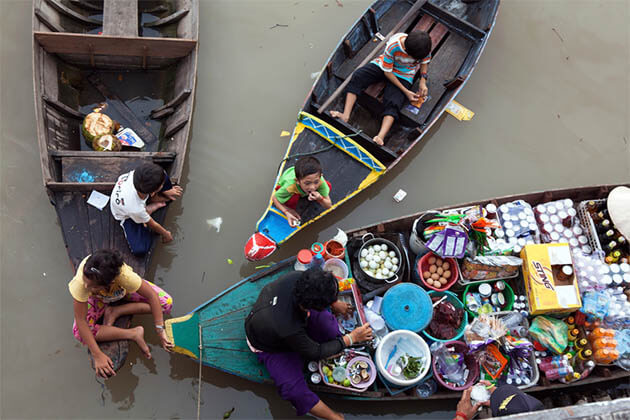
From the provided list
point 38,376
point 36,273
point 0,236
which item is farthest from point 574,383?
point 0,236

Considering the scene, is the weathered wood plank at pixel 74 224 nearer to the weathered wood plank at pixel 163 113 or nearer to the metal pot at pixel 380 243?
the weathered wood plank at pixel 163 113

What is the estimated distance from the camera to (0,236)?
436 cm

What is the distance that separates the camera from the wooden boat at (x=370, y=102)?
174 inches

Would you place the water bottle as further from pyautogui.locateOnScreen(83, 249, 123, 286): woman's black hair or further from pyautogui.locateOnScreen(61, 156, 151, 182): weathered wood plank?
pyautogui.locateOnScreen(61, 156, 151, 182): weathered wood plank

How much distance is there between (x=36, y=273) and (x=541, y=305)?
186 inches

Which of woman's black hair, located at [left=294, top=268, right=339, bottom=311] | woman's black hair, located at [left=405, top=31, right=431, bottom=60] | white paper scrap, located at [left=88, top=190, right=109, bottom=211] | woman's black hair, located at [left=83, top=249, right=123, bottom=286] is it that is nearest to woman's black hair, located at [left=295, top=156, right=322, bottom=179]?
woman's black hair, located at [left=294, top=268, right=339, bottom=311]

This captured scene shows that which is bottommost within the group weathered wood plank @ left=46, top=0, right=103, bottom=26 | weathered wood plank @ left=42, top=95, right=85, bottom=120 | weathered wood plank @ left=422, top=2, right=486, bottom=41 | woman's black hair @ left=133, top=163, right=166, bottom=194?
weathered wood plank @ left=42, top=95, right=85, bottom=120

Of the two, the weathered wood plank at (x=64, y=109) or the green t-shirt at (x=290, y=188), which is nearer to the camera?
the green t-shirt at (x=290, y=188)

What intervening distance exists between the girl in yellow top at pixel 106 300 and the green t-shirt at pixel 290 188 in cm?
137

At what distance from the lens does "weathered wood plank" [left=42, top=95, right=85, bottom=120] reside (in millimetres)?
4277

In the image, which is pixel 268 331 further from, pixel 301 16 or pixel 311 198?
pixel 301 16

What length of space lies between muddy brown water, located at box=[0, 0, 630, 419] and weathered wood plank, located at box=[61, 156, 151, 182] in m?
0.66

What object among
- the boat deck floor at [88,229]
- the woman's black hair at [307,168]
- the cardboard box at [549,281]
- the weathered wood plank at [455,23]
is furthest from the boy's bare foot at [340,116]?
the boat deck floor at [88,229]

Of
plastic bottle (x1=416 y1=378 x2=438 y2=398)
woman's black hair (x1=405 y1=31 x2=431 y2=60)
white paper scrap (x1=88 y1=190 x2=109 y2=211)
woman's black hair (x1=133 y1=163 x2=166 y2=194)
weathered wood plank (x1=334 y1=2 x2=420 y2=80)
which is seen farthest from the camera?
weathered wood plank (x1=334 y1=2 x2=420 y2=80)
